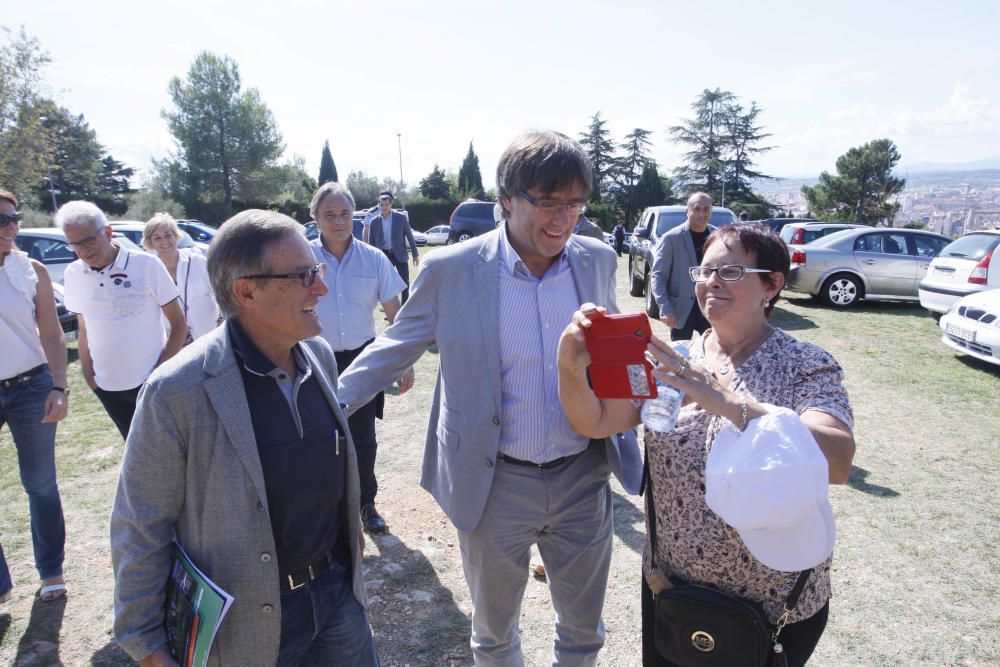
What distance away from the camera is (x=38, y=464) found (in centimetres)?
306

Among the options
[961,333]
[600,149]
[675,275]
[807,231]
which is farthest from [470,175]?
[675,275]

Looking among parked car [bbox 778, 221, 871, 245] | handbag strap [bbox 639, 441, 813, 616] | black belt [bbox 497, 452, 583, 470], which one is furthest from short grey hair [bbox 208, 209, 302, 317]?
parked car [bbox 778, 221, 871, 245]

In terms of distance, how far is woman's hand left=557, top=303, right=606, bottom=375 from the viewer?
60.2 inches

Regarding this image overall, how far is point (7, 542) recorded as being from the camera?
148 inches

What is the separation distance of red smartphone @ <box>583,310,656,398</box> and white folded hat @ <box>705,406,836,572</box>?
245 mm


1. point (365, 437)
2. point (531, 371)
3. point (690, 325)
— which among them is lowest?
point (365, 437)

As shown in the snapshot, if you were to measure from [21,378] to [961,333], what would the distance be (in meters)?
9.50

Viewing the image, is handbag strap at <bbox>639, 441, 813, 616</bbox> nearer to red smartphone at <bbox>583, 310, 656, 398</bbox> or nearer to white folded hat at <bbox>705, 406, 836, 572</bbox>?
white folded hat at <bbox>705, 406, 836, 572</bbox>

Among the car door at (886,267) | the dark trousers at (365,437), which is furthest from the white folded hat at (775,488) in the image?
the car door at (886,267)

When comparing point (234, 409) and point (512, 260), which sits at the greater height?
point (512, 260)

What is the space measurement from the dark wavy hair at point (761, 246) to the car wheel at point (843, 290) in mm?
11233

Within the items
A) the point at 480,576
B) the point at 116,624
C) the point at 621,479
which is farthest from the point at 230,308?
the point at 621,479

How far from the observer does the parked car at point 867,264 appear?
11.3 meters

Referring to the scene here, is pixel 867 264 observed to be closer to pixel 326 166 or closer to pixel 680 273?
pixel 680 273
